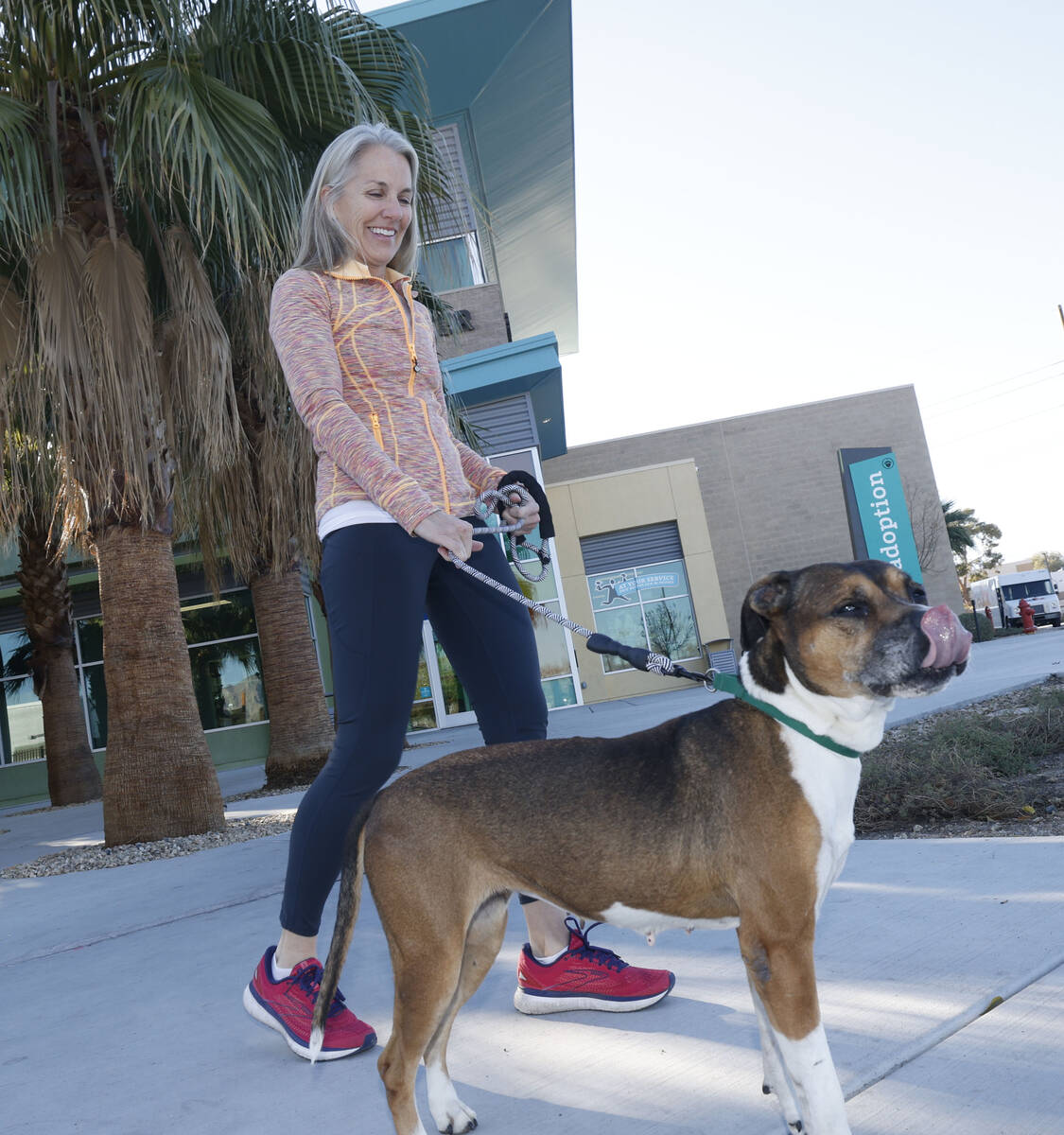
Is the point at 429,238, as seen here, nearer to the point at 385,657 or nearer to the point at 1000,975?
the point at 385,657

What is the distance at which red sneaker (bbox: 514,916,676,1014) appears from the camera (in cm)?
270

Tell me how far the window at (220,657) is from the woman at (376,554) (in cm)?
1868

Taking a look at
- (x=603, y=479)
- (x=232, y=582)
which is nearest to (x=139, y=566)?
(x=232, y=582)

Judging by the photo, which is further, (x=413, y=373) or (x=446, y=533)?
(x=413, y=373)

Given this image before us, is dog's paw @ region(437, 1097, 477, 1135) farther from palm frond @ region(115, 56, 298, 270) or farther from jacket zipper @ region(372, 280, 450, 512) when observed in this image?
palm frond @ region(115, 56, 298, 270)

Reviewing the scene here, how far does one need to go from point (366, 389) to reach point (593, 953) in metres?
1.76

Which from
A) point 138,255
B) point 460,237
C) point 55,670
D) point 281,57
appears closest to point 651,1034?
point 138,255

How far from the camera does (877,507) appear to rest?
18.3 m

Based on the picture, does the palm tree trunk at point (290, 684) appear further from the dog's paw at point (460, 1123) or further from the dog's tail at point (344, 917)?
the dog's paw at point (460, 1123)

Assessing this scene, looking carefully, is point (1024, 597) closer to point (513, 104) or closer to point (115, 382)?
point (513, 104)

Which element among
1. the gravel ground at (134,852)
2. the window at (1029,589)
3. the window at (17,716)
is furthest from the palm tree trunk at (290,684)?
the window at (1029,589)

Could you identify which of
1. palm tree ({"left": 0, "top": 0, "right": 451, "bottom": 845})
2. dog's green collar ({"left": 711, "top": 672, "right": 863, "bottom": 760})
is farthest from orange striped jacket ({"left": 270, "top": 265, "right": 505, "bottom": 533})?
palm tree ({"left": 0, "top": 0, "right": 451, "bottom": 845})

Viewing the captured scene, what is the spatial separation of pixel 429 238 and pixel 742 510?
24.6 metres

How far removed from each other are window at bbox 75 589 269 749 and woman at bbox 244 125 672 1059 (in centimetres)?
1868
